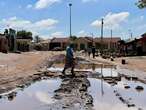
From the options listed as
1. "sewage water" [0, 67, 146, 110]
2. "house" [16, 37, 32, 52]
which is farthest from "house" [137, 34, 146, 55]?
"sewage water" [0, 67, 146, 110]

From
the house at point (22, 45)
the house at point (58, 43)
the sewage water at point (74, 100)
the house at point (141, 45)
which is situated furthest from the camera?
the house at point (58, 43)

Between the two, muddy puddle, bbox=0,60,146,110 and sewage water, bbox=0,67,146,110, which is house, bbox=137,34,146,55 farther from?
sewage water, bbox=0,67,146,110

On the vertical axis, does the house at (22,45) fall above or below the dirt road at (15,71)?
above

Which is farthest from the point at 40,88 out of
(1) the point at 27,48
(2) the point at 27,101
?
(1) the point at 27,48

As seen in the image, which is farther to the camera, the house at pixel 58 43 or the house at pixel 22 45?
the house at pixel 58 43

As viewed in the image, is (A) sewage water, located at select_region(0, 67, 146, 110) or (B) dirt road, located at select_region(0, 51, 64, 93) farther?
(B) dirt road, located at select_region(0, 51, 64, 93)

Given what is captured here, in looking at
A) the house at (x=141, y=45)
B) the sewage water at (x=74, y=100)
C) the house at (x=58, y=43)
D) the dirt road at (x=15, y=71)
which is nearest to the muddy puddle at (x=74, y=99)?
the sewage water at (x=74, y=100)

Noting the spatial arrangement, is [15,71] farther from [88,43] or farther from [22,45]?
[88,43]

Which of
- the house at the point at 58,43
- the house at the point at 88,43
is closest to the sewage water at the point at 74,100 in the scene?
the house at the point at 88,43

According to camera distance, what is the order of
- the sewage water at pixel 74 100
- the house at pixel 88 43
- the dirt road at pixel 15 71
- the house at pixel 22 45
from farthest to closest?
1. the house at pixel 88 43
2. the house at pixel 22 45
3. the dirt road at pixel 15 71
4. the sewage water at pixel 74 100

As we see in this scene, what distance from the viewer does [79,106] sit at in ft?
43.0

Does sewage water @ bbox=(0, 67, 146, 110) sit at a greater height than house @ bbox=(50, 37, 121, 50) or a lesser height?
lesser

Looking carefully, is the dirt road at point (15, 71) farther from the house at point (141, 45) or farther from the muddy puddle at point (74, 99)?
the house at point (141, 45)

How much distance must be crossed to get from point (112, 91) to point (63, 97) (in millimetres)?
3463
